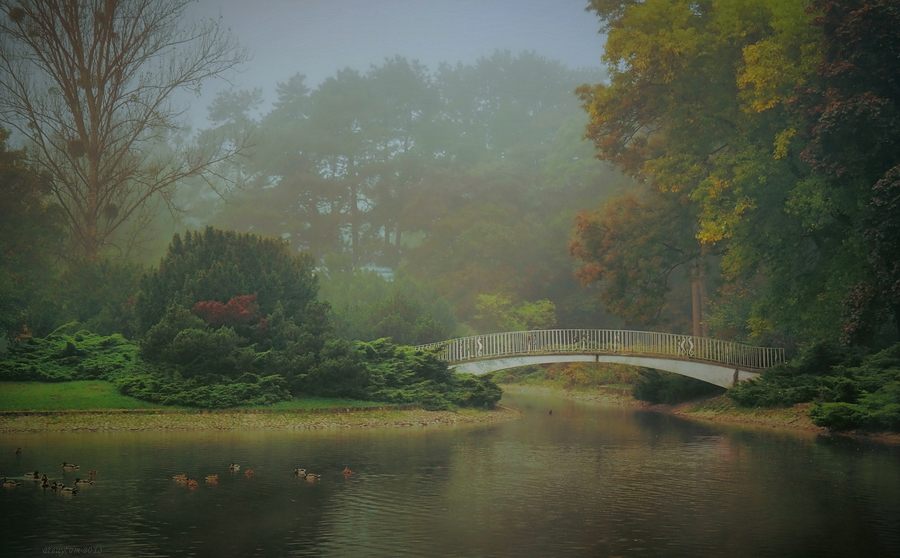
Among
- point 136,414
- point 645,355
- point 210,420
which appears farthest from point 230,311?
point 645,355

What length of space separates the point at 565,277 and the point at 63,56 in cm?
3228

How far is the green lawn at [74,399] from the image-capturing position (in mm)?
23828

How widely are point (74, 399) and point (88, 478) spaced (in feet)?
34.5

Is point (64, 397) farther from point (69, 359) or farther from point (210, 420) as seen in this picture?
point (210, 420)

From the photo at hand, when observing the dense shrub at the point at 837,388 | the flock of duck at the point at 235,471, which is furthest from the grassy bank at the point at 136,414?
the dense shrub at the point at 837,388

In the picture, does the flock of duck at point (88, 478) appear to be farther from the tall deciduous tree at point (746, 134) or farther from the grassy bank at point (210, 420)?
the tall deciduous tree at point (746, 134)

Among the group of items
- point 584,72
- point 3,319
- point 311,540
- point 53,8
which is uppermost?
point 584,72

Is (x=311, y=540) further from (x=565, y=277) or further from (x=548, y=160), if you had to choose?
(x=548, y=160)

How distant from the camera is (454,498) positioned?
14.1 metres

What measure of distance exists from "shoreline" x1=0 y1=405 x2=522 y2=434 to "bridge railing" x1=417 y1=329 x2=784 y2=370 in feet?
20.2

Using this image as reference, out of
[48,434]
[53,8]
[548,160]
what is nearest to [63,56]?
[53,8]

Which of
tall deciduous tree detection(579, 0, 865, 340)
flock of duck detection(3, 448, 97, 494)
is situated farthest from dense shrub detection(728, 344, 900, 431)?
flock of duck detection(3, 448, 97, 494)

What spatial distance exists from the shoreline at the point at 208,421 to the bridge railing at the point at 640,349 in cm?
615

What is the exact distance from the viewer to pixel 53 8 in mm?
35125
